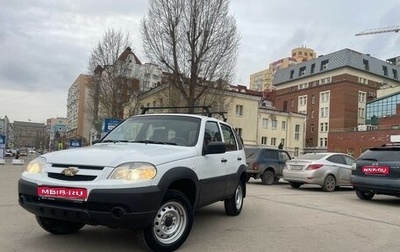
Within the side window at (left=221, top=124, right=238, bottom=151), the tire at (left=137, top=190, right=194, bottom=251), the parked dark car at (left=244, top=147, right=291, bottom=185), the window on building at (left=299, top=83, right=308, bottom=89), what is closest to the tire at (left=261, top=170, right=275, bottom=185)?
the parked dark car at (left=244, top=147, right=291, bottom=185)

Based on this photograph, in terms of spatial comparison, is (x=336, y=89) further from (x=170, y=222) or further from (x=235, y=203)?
(x=170, y=222)

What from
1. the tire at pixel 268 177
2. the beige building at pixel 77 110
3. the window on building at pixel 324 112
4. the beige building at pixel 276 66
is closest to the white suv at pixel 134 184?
the tire at pixel 268 177

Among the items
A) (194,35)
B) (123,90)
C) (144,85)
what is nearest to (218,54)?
(194,35)

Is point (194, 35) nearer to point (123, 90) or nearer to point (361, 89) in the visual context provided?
point (123, 90)

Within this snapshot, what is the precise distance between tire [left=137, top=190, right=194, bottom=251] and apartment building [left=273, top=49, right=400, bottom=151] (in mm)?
76037

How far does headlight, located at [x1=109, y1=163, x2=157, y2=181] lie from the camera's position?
4.97 metres

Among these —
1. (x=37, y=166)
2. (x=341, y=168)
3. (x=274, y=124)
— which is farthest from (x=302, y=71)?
(x=37, y=166)

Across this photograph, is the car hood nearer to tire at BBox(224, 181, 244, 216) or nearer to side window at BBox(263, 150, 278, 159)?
tire at BBox(224, 181, 244, 216)

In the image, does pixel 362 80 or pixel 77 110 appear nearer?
pixel 362 80

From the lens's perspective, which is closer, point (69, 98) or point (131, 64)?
point (131, 64)

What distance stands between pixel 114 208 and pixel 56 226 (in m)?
1.69

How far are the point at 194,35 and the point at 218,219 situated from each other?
2120cm

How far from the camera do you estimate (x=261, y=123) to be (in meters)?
64.9

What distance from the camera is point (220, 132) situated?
7551 millimetres
